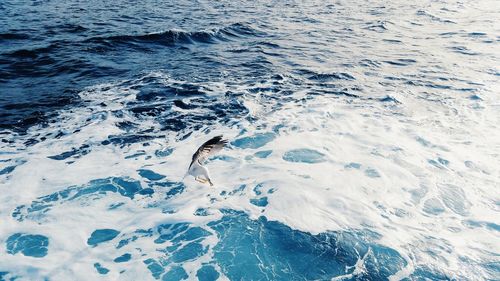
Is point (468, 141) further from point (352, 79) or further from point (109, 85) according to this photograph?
point (109, 85)

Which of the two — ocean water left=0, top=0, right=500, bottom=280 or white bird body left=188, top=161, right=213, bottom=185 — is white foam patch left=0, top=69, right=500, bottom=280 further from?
white bird body left=188, top=161, right=213, bottom=185

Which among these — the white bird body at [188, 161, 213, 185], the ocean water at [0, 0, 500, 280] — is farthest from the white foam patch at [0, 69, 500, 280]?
the white bird body at [188, 161, 213, 185]

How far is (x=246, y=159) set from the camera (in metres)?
7.61

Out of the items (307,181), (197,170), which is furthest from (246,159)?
(197,170)

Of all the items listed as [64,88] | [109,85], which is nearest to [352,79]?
[109,85]

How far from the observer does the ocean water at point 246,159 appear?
5.18 m

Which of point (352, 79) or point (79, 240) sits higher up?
point (352, 79)

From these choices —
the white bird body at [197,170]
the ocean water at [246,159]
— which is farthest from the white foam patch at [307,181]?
the white bird body at [197,170]

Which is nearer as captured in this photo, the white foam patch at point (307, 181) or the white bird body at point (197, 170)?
the white foam patch at point (307, 181)

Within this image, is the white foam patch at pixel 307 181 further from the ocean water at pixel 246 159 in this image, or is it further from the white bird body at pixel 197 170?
the white bird body at pixel 197 170

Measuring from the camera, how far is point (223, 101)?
10281 mm

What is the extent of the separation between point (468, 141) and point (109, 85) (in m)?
9.07

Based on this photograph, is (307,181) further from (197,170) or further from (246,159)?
(197,170)

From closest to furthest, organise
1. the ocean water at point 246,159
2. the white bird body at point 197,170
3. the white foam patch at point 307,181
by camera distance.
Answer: the ocean water at point 246,159 < the white foam patch at point 307,181 < the white bird body at point 197,170
